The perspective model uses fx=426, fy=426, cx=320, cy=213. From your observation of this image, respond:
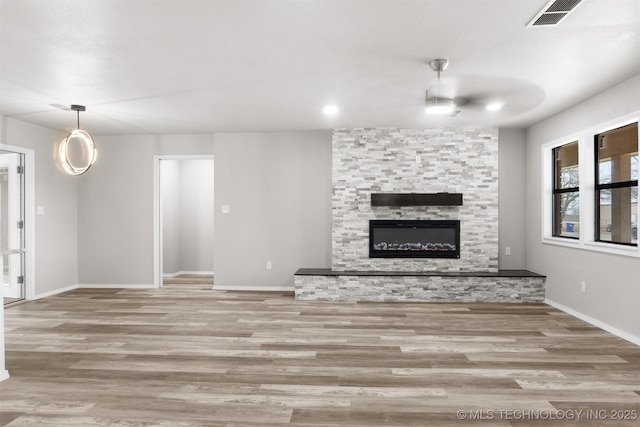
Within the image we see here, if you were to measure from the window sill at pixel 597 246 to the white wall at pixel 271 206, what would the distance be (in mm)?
3164

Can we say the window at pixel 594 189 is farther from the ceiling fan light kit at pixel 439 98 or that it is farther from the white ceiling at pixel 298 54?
the ceiling fan light kit at pixel 439 98

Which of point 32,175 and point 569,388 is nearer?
point 569,388

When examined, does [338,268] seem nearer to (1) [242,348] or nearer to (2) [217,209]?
(2) [217,209]

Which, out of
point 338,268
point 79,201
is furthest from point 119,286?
point 338,268

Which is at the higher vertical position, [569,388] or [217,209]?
[217,209]

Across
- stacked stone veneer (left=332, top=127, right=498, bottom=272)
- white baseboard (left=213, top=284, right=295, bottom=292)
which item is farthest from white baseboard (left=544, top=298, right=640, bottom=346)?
white baseboard (left=213, top=284, right=295, bottom=292)

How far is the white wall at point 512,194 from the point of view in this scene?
6.54 meters

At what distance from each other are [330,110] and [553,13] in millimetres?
2976

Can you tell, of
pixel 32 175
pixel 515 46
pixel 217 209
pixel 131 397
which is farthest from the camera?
pixel 217 209

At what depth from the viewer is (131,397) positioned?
2.87 meters

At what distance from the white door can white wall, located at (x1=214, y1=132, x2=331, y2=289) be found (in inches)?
108

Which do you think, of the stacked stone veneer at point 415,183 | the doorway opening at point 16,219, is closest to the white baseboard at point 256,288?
the stacked stone veneer at point 415,183

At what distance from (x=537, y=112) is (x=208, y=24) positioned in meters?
4.37

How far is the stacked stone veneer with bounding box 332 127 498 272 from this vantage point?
6.40 m
